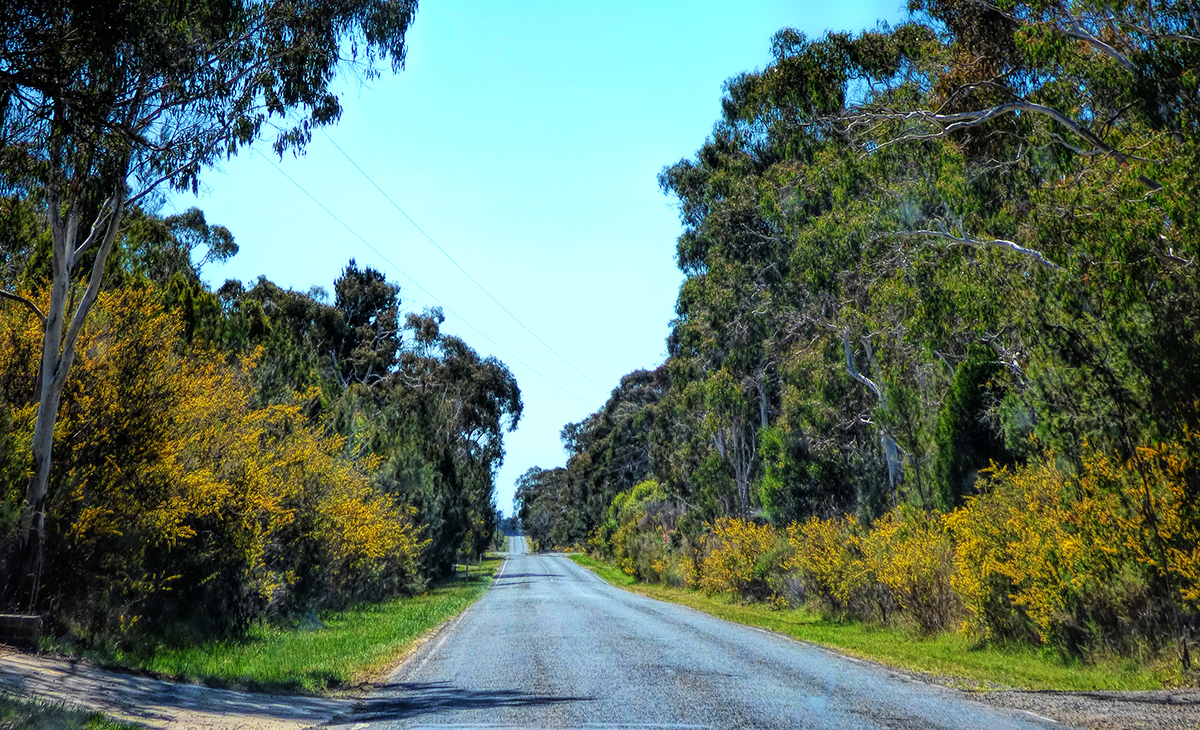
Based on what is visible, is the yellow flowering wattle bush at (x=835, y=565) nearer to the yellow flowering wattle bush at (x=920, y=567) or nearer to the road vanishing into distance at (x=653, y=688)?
the yellow flowering wattle bush at (x=920, y=567)

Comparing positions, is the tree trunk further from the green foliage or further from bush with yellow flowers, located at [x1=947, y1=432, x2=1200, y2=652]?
the green foliage

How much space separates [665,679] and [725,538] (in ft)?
72.6

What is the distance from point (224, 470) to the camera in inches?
570

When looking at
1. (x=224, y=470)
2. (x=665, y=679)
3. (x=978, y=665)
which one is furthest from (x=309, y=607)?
(x=978, y=665)

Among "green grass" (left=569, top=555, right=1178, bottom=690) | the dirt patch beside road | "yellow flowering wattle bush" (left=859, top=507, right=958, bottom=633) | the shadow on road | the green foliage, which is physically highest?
the green foliage

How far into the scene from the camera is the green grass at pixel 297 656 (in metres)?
11.0

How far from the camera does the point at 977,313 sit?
14617 mm

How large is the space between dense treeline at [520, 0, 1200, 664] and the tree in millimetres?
9127

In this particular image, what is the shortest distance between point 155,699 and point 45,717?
218 cm

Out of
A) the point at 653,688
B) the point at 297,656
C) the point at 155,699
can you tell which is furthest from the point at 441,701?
the point at 297,656

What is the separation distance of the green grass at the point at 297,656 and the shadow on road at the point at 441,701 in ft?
4.60

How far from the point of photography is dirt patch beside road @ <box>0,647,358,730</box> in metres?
8.07

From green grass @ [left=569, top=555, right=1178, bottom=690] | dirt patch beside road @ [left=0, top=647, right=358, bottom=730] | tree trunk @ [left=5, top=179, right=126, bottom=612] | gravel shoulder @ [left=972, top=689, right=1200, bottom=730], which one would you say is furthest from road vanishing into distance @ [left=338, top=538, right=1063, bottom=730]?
tree trunk @ [left=5, top=179, right=126, bottom=612]

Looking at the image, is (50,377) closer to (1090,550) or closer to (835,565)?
(1090,550)
